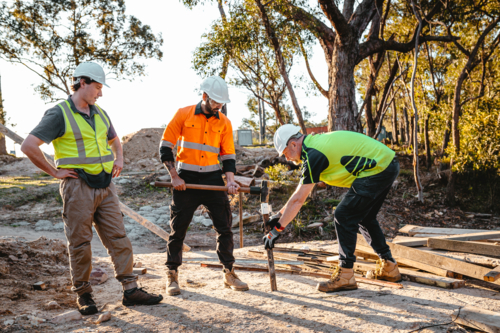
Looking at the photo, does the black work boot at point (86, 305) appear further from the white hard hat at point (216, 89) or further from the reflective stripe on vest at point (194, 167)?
Answer: the white hard hat at point (216, 89)

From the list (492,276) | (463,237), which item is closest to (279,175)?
(463,237)

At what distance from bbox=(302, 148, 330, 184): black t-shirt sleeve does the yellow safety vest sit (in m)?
1.88

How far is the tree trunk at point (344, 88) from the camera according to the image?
30.3 ft

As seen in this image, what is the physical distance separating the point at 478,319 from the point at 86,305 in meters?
3.21

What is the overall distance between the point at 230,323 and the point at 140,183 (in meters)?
11.4

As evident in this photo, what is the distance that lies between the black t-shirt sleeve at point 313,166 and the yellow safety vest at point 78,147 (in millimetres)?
1878

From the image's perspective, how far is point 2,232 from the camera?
315 inches

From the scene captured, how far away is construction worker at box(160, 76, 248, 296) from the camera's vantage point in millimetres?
3883

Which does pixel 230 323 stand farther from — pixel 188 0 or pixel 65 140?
pixel 188 0

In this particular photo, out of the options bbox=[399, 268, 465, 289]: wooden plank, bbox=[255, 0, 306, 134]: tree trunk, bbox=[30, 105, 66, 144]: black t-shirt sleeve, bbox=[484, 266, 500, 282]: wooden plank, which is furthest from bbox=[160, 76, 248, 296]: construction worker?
bbox=[255, 0, 306, 134]: tree trunk

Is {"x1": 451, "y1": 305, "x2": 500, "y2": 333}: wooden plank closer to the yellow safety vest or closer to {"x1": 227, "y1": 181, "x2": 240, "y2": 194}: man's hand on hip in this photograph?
{"x1": 227, "y1": 181, "x2": 240, "y2": 194}: man's hand on hip

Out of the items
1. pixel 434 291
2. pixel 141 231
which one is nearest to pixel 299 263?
pixel 434 291

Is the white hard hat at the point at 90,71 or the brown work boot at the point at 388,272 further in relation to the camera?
the brown work boot at the point at 388,272

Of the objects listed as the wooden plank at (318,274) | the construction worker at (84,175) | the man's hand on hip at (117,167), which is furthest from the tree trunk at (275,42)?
the construction worker at (84,175)
